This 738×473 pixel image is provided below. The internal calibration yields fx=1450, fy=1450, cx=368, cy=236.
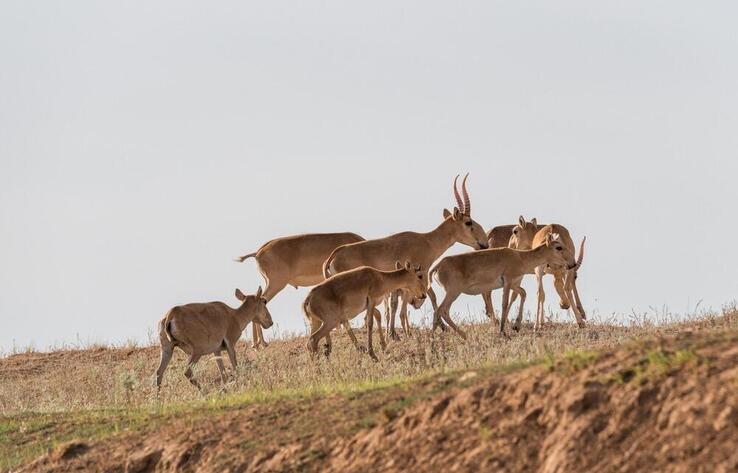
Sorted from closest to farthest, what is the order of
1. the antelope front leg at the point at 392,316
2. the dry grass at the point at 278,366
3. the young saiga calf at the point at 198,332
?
the dry grass at the point at 278,366 → the young saiga calf at the point at 198,332 → the antelope front leg at the point at 392,316

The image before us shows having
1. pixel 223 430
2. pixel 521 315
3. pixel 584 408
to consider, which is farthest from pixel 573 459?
pixel 521 315

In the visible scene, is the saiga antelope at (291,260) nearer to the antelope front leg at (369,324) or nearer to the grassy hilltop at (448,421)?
the antelope front leg at (369,324)

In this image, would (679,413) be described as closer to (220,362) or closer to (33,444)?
(33,444)

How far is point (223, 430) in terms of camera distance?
13.7 m

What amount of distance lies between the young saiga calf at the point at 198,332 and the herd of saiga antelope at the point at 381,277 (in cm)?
1

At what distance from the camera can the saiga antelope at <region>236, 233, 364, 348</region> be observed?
86.5 ft

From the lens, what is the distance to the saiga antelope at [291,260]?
26.4m

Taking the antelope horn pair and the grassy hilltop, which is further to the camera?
the antelope horn pair

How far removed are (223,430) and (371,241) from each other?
11803 millimetres

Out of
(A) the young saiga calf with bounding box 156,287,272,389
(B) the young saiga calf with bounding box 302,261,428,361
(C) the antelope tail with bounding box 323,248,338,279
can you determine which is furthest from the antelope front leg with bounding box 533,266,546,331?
(A) the young saiga calf with bounding box 156,287,272,389

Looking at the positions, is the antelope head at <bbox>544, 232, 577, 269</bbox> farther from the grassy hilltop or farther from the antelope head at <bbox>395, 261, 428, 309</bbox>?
the grassy hilltop

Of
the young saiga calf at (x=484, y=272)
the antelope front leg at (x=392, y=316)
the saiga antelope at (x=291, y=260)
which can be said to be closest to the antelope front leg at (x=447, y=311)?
the young saiga calf at (x=484, y=272)

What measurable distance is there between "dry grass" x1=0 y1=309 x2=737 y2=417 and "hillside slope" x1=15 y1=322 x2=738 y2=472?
1.83 metres

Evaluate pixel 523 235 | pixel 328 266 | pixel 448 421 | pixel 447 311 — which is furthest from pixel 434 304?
pixel 448 421
